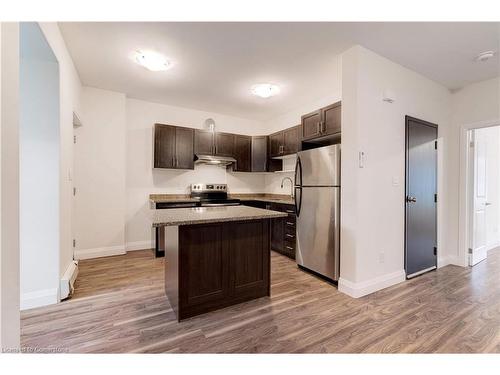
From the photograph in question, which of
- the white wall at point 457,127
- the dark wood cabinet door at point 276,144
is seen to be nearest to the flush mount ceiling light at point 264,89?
the dark wood cabinet door at point 276,144

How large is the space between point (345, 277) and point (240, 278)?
119cm

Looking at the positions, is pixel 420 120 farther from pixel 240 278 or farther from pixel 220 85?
Result: pixel 240 278

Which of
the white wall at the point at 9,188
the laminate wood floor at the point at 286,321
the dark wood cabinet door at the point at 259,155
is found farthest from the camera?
the dark wood cabinet door at the point at 259,155

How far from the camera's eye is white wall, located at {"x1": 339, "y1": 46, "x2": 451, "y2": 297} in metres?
2.40

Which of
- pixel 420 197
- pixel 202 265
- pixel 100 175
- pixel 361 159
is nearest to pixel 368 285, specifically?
pixel 361 159

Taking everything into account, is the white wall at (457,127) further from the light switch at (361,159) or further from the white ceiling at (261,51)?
the light switch at (361,159)

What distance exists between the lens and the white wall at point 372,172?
2404mm

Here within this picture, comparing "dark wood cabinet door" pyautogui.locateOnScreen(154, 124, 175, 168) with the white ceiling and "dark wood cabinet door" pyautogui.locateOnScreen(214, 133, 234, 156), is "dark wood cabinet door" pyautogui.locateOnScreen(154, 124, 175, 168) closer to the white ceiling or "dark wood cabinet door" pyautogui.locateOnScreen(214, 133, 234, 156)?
the white ceiling

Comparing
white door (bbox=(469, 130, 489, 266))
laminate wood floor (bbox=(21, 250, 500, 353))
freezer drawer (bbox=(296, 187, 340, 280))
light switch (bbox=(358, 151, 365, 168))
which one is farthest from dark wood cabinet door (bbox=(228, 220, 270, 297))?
white door (bbox=(469, 130, 489, 266))

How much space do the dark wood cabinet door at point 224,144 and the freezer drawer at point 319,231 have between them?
2036 mm

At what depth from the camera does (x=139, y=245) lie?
13.7 ft

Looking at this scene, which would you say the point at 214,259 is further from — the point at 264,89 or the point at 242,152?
the point at 242,152

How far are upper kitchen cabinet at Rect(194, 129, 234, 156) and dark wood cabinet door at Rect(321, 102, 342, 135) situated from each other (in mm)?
2104
